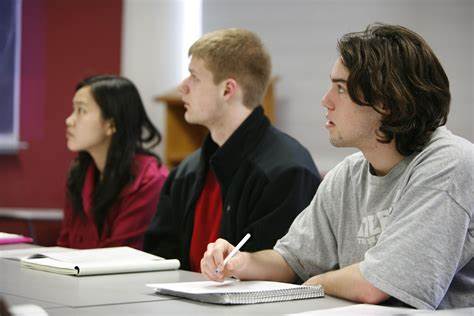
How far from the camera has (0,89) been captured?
488 cm

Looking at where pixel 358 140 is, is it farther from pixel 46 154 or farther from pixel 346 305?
pixel 46 154

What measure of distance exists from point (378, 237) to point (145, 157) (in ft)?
5.45

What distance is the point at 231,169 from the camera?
8.17ft

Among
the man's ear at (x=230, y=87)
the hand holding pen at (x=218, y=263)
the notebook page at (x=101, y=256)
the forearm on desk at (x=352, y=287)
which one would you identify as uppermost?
the man's ear at (x=230, y=87)

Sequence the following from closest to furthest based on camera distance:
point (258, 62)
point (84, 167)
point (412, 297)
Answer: point (412, 297) → point (258, 62) → point (84, 167)

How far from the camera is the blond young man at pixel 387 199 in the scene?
152cm

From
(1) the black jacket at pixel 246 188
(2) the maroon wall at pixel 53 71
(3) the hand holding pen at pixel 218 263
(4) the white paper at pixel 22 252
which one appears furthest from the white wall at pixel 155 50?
(3) the hand holding pen at pixel 218 263

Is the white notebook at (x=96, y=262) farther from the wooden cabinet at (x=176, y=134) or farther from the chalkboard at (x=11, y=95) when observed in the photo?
the chalkboard at (x=11, y=95)

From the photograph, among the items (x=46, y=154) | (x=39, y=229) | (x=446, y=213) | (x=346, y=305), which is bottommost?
(x=39, y=229)

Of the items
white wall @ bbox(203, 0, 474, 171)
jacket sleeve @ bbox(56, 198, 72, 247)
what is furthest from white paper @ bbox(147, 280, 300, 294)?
white wall @ bbox(203, 0, 474, 171)

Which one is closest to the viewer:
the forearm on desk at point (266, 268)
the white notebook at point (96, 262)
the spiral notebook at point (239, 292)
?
the spiral notebook at point (239, 292)

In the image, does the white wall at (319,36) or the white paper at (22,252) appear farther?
the white wall at (319,36)

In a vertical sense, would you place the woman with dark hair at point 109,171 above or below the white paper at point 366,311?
below

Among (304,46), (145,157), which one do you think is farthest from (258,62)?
(304,46)
